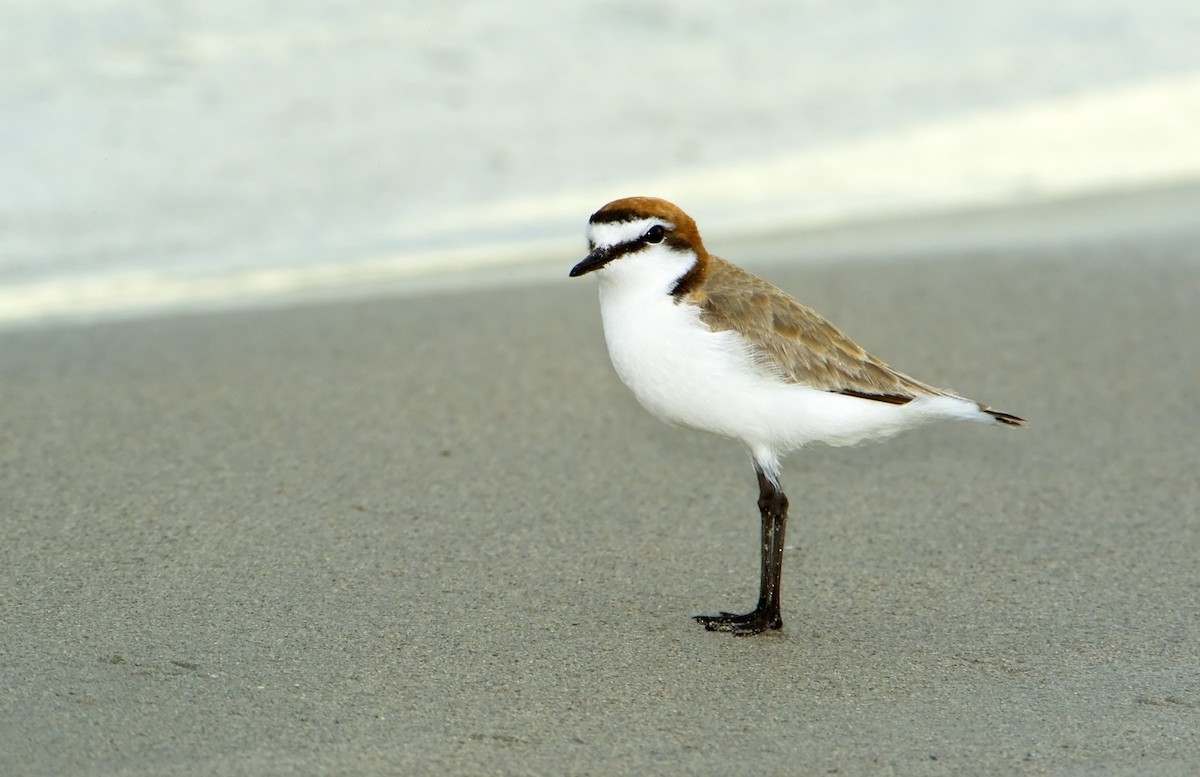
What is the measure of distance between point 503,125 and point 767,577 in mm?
5588

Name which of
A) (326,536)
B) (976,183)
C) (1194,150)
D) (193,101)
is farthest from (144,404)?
(1194,150)

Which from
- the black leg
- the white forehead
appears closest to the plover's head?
the white forehead

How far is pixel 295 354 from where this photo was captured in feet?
19.4

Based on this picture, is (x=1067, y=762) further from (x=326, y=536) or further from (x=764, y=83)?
(x=764, y=83)

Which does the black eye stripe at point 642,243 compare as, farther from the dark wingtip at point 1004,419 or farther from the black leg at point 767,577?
the dark wingtip at point 1004,419

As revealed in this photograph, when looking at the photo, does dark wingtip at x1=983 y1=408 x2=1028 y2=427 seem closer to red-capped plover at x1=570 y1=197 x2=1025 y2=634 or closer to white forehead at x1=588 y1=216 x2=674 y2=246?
red-capped plover at x1=570 y1=197 x2=1025 y2=634

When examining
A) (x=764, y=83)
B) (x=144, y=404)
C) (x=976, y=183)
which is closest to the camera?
(x=144, y=404)

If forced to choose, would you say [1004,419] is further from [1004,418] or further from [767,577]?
[767,577]

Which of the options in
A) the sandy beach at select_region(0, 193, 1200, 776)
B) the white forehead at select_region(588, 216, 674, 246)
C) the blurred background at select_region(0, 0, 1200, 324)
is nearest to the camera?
the sandy beach at select_region(0, 193, 1200, 776)

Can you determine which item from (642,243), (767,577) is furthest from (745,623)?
(642,243)

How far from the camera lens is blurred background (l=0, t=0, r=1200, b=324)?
291 inches

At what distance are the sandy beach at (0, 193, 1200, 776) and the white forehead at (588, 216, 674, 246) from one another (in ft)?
3.19

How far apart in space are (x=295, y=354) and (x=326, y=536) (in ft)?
5.92

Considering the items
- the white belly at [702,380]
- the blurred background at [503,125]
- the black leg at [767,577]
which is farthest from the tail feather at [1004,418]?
the blurred background at [503,125]
